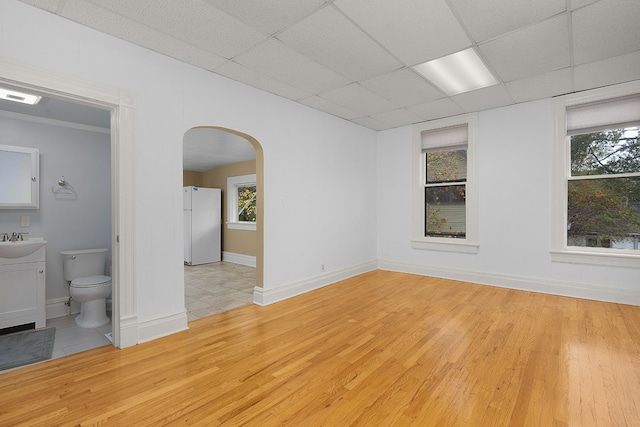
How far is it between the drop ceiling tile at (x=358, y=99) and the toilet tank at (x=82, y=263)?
11.5 ft

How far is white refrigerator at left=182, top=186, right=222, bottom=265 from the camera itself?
6.83 meters

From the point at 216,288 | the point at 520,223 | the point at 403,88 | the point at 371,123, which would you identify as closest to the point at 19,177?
the point at 216,288

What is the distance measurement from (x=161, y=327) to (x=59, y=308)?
1802 mm

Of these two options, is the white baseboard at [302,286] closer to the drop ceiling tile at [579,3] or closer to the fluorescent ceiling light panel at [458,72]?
the fluorescent ceiling light panel at [458,72]

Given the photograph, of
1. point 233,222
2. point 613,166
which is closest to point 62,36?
point 233,222

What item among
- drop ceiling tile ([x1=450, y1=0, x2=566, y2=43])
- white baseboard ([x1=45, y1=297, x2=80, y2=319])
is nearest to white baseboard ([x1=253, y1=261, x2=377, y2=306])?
white baseboard ([x1=45, y1=297, x2=80, y2=319])

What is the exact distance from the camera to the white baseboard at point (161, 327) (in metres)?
2.64

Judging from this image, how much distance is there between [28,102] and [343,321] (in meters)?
3.93

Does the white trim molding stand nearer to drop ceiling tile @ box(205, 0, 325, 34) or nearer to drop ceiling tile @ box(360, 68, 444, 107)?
drop ceiling tile @ box(205, 0, 325, 34)

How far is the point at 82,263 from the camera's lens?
11.9 ft

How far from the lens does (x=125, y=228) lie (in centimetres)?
256

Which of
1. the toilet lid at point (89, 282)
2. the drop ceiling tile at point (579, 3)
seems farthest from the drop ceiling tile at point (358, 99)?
the toilet lid at point (89, 282)

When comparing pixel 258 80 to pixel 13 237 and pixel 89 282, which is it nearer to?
pixel 89 282

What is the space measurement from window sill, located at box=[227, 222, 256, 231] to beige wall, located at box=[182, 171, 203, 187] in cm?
195
